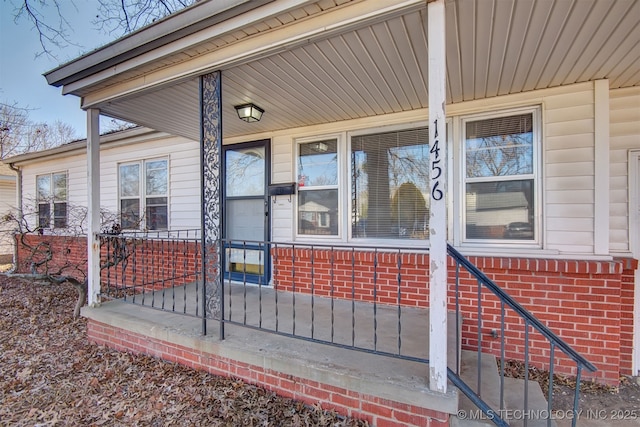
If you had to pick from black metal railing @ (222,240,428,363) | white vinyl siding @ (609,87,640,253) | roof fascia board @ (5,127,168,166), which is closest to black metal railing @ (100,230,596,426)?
black metal railing @ (222,240,428,363)

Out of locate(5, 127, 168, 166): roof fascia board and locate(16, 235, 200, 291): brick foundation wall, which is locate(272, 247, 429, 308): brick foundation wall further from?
locate(5, 127, 168, 166): roof fascia board

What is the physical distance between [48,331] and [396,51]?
520cm

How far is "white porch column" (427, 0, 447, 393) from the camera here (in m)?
1.74

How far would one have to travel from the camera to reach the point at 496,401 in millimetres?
2201

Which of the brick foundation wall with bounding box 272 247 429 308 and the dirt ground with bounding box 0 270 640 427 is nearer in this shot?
the dirt ground with bounding box 0 270 640 427

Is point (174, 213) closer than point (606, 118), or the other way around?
point (606, 118)

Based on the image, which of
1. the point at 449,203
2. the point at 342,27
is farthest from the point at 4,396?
the point at 449,203

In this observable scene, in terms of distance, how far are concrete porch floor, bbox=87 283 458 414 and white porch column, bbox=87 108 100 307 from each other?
0.25 meters

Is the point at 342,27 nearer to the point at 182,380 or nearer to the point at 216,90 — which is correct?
the point at 216,90

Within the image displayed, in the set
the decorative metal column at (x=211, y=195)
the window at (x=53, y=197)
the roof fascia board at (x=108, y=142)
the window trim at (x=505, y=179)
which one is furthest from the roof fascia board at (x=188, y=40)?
the window at (x=53, y=197)

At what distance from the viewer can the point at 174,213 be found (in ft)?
17.6

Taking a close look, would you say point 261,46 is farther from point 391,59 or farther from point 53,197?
point 53,197

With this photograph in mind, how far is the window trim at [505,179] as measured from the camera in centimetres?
306

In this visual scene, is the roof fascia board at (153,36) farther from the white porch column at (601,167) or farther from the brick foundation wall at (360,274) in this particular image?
the white porch column at (601,167)
